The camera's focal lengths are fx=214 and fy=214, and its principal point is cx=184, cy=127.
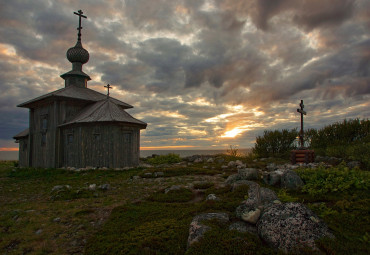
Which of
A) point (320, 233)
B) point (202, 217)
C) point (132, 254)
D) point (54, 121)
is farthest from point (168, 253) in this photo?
point (54, 121)

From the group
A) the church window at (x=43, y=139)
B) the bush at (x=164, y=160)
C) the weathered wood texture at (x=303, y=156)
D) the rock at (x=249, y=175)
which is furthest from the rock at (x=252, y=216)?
the church window at (x=43, y=139)

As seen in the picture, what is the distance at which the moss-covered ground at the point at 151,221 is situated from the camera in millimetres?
4156

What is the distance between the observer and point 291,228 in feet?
13.2

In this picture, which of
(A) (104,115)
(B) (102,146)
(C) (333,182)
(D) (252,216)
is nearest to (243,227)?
(D) (252,216)

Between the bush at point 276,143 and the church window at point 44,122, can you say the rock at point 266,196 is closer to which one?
the bush at point 276,143

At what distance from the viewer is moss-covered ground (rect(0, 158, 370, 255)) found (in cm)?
416

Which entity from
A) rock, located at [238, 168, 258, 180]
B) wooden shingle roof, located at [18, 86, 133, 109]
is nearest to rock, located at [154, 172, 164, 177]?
rock, located at [238, 168, 258, 180]

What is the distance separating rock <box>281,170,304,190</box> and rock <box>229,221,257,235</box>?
4566mm

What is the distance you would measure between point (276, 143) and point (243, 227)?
2134 centimetres

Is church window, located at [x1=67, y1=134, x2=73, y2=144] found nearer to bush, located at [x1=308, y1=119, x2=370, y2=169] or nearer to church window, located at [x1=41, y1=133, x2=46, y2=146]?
church window, located at [x1=41, y1=133, x2=46, y2=146]

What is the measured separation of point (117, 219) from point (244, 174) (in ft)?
21.6

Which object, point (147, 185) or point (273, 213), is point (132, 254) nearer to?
point (273, 213)

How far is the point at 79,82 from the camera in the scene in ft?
79.8

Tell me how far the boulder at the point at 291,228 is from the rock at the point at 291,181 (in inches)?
171
